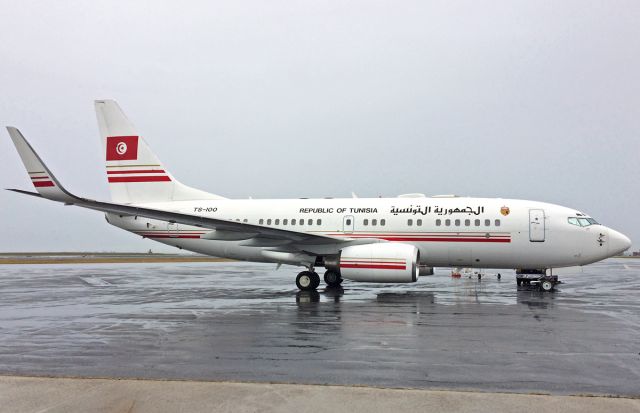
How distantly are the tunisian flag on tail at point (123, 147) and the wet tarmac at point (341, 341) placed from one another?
9.74 metres

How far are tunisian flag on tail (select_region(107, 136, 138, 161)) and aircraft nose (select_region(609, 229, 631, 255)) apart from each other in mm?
22631

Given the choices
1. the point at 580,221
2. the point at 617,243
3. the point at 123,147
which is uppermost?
the point at 123,147

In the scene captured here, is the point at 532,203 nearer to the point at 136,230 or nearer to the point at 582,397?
the point at 582,397

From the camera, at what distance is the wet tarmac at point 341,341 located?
7141mm

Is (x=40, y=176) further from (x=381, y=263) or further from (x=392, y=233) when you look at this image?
(x=392, y=233)

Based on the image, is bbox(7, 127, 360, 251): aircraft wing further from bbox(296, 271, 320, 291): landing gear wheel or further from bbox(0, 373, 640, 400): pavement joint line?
bbox(0, 373, 640, 400): pavement joint line

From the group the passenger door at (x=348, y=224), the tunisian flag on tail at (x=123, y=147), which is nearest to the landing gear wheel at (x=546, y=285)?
the passenger door at (x=348, y=224)

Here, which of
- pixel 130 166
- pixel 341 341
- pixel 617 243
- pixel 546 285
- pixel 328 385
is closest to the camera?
pixel 328 385

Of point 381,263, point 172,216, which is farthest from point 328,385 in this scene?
point 172,216

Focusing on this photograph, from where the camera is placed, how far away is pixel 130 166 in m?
25.4

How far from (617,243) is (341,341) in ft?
50.5

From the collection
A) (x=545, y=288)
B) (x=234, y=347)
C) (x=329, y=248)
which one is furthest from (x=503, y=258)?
(x=234, y=347)

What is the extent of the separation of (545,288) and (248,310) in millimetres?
13471

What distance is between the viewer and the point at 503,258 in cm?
1998
